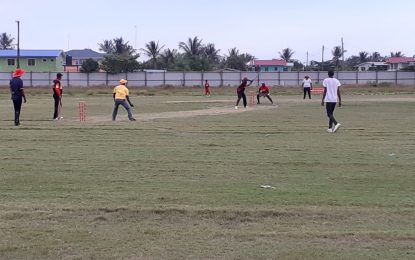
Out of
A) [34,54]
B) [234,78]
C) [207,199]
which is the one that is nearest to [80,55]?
[34,54]

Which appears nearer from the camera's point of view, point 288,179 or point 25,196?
point 25,196

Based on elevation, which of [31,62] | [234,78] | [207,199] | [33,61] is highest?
[33,61]

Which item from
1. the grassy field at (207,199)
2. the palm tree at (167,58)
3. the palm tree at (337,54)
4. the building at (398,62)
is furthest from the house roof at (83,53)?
the grassy field at (207,199)

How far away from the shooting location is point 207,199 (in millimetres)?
7695

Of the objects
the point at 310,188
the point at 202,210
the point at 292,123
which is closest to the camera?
the point at 202,210

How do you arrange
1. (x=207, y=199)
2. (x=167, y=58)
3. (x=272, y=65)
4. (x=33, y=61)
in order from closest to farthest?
1. (x=207, y=199)
2. (x=33, y=61)
3. (x=167, y=58)
4. (x=272, y=65)

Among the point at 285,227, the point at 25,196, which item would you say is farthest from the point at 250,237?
the point at 25,196

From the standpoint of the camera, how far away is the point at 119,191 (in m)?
8.22

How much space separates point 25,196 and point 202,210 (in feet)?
7.74

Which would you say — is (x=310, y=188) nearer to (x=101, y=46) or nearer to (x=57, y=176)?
(x=57, y=176)

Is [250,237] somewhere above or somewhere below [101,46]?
below

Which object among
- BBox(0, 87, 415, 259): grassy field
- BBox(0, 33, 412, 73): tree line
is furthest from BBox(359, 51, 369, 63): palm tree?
BBox(0, 87, 415, 259): grassy field

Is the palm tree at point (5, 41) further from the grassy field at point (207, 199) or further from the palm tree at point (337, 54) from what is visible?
the grassy field at point (207, 199)

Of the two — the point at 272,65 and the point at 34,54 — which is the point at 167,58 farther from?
the point at 34,54
